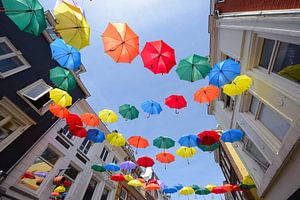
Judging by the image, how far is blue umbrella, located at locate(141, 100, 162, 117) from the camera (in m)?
9.31

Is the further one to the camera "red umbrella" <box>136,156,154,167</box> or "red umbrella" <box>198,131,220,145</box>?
"red umbrella" <box>136,156,154,167</box>

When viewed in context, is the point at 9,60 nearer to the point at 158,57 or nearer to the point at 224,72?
the point at 158,57

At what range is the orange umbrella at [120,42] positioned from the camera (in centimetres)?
606

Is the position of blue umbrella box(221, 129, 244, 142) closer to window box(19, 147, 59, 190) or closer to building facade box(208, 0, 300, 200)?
building facade box(208, 0, 300, 200)

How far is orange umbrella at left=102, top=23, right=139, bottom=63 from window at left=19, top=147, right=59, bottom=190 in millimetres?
7612

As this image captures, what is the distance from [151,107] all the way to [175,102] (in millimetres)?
1359

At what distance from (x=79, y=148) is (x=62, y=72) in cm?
691

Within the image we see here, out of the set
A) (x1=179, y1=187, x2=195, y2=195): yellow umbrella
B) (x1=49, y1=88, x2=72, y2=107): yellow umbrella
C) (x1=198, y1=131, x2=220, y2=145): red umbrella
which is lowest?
(x1=198, y1=131, x2=220, y2=145): red umbrella

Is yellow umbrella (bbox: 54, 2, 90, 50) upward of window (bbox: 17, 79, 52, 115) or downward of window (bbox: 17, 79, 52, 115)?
downward

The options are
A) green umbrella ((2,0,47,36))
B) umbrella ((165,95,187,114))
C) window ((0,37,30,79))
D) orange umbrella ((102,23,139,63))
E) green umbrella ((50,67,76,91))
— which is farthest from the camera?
umbrella ((165,95,187,114))

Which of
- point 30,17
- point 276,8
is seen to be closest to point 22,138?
point 30,17

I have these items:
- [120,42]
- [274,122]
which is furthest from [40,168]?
[274,122]

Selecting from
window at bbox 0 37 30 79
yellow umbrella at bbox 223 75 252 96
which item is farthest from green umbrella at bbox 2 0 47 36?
yellow umbrella at bbox 223 75 252 96

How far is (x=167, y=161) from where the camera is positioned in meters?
10.8
